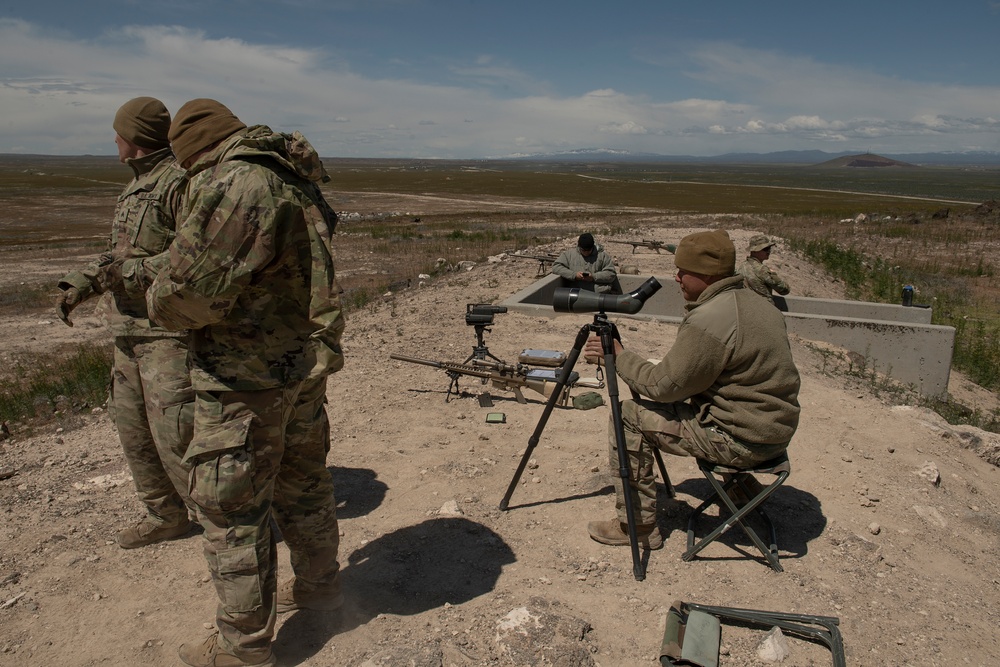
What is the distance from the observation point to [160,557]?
359 cm

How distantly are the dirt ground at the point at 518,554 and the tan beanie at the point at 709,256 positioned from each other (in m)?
1.55

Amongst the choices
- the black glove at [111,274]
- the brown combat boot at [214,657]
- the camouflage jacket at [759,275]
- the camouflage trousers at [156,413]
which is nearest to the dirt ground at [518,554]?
the brown combat boot at [214,657]

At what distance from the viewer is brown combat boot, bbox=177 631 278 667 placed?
2.62 m

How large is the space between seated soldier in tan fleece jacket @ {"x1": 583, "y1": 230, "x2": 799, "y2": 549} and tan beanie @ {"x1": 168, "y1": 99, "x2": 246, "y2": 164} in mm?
2042

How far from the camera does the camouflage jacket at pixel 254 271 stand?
2270mm

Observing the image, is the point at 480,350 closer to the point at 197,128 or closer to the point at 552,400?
the point at 552,400

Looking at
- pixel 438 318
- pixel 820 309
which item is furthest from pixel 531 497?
pixel 820 309

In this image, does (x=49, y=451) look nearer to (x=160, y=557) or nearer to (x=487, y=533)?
(x=160, y=557)

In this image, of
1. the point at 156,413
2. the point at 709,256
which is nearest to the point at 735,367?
the point at 709,256

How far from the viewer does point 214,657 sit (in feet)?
8.68

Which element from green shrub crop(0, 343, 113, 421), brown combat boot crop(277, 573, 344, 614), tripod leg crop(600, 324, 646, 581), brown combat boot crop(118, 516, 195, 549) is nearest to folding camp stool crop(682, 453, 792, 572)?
tripod leg crop(600, 324, 646, 581)

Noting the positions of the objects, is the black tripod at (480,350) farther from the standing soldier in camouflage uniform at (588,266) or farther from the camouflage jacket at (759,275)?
the camouflage jacket at (759,275)

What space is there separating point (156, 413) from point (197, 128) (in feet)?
4.57

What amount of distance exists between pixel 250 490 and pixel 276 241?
93cm
